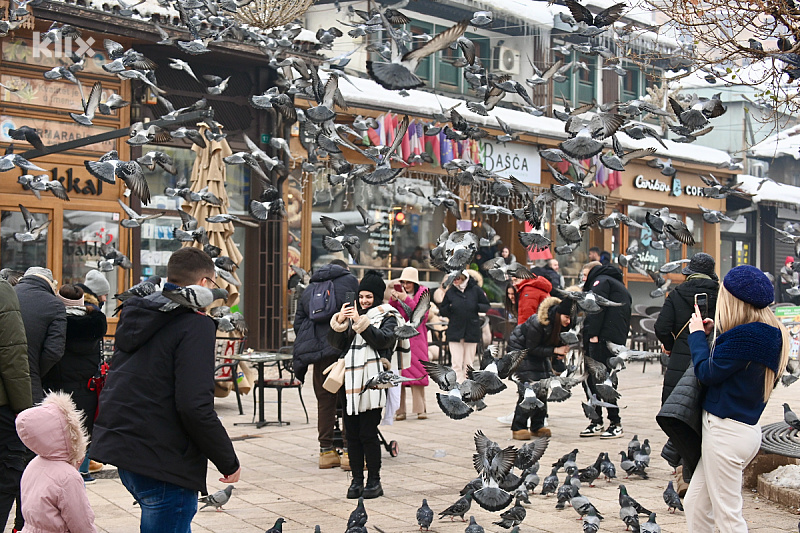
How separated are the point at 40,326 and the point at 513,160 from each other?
17.0 metres

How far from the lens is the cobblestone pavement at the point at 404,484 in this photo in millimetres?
6676

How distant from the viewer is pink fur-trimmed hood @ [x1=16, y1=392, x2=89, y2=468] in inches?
165

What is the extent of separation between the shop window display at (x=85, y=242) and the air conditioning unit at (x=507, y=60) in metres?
11.4

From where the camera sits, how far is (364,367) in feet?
25.0

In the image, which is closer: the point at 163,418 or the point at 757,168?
the point at 163,418

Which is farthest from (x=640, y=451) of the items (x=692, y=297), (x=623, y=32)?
(x=623, y=32)

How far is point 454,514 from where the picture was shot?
6598 millimetres

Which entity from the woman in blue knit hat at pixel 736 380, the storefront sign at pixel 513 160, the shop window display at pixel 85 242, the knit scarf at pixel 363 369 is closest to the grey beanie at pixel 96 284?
the knit scarf at pixel 363 369

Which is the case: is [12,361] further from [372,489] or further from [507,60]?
[507,60]

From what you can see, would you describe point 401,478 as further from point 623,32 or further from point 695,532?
point 623,32

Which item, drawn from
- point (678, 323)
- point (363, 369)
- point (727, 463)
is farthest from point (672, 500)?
point (363, 369)

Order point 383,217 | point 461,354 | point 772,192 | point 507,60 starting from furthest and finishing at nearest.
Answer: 1. point 772,192
2. point 507,60
3. point 383,217
4. point 461,354

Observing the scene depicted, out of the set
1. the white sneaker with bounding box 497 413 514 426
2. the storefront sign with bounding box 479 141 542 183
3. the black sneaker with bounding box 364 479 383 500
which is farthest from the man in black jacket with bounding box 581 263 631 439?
the storefront sign with bounding box 479 141 542 183

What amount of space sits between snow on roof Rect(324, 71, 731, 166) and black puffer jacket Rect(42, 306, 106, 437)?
8992mm
